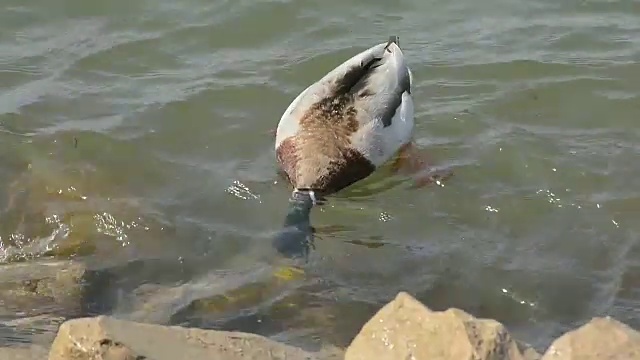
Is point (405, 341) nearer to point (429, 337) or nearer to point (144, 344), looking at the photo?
point (429, 337)

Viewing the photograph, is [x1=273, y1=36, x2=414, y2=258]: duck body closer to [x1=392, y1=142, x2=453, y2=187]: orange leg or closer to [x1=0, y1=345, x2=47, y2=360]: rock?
[x1=392, y1=142, x2=453, y2=187]: orange leg

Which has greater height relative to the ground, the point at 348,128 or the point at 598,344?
the point at 598,344

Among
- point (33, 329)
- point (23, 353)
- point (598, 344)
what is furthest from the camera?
point (33, 329)

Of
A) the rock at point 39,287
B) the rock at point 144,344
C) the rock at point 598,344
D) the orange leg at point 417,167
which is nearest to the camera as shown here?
the rock at point 598,344

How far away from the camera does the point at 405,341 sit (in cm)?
316

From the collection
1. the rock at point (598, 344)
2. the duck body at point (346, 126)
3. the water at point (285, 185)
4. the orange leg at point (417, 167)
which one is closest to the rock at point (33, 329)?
the water at point (285, 185)

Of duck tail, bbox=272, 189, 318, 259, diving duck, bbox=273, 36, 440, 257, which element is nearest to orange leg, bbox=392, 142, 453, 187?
Answer: diving duck, bbox=273, 36, 440, 257

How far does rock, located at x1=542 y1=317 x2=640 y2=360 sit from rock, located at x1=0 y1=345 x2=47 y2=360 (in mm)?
1931

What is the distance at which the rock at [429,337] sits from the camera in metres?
2.99

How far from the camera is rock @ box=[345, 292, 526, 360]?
2995 millimetres

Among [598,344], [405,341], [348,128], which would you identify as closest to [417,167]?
[348,128]

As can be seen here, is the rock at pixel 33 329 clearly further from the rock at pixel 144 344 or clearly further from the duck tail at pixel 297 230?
the duck tail at pixel 297 230

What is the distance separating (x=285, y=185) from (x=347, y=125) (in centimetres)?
61

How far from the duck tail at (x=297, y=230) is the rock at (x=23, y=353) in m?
1.99
